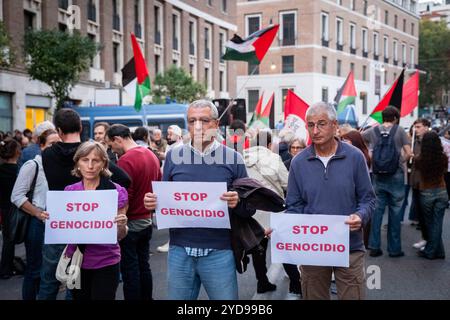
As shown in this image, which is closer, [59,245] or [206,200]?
[206,200]

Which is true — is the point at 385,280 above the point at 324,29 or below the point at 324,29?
below

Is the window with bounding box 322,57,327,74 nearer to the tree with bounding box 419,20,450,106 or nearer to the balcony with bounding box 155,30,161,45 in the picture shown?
the balcony with bounding box 155,30,161,45

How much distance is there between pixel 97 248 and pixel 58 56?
56.0 ft

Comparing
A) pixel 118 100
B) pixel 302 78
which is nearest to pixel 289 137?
pixel 118 100

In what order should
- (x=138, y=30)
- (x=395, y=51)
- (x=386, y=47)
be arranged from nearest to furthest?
(x=138, y=30)
(x=386, y=47)
(x=395, y=51)

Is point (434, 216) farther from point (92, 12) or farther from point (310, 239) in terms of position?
point (92, 12)

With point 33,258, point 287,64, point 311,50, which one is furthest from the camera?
point 287,64

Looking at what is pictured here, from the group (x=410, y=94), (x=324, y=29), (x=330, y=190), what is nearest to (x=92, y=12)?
(x=410, y=94)

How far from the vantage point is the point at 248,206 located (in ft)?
11.7

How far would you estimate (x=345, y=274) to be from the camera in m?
3.72

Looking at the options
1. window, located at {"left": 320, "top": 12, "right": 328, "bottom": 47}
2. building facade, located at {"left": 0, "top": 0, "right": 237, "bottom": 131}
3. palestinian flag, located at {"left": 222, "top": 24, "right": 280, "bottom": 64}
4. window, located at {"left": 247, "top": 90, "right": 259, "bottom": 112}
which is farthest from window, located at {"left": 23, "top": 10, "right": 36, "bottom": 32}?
window, located at {"left": 320, "top": 12, "right": 328, "bottom": 47}

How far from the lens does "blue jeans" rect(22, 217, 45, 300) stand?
16.1 feet
